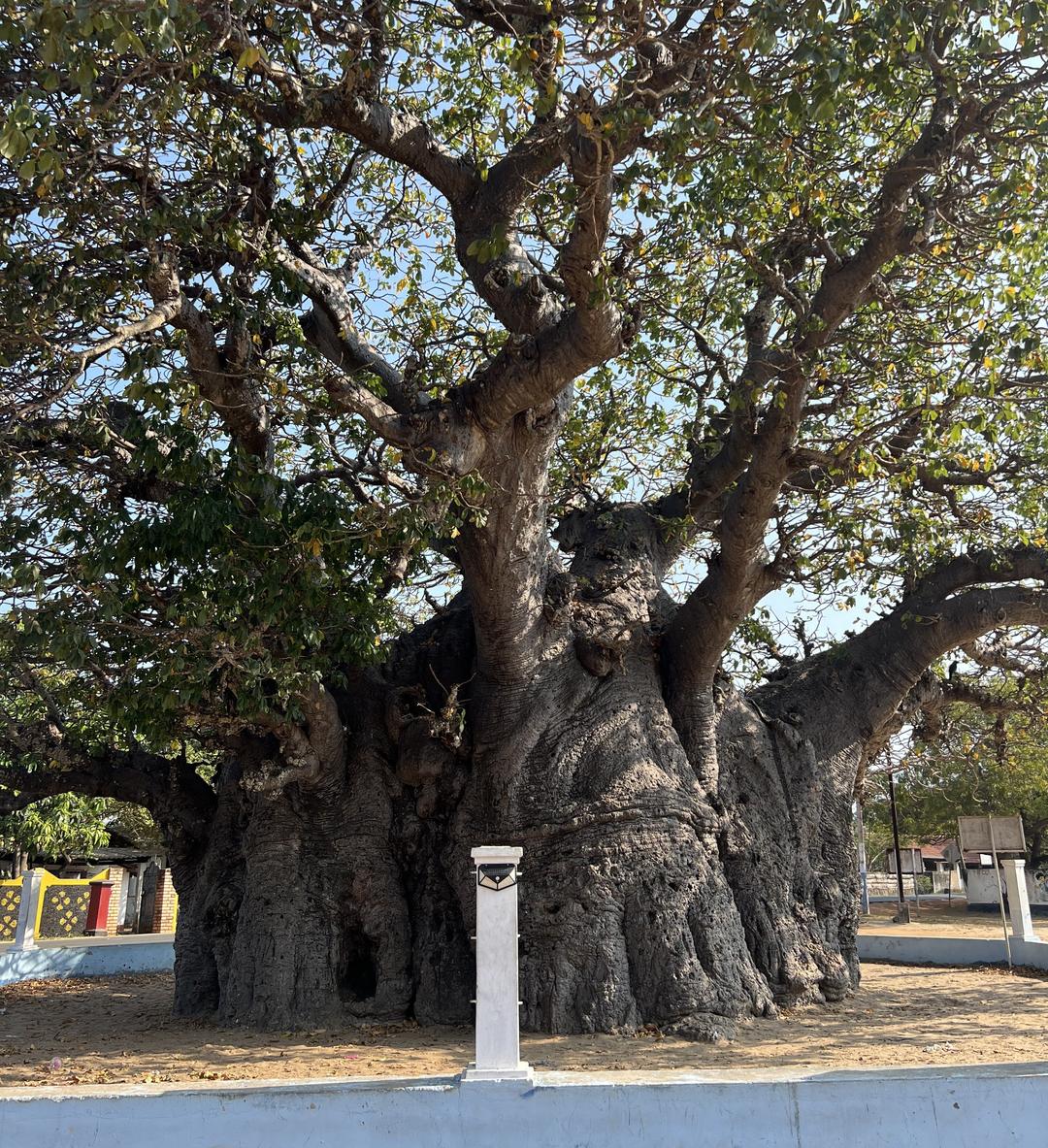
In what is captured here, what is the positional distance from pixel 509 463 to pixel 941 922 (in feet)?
69.2

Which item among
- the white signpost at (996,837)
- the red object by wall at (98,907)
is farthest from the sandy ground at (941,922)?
the red object by wall at (98,907)

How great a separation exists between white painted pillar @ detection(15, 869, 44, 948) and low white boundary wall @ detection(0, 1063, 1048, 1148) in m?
11.5

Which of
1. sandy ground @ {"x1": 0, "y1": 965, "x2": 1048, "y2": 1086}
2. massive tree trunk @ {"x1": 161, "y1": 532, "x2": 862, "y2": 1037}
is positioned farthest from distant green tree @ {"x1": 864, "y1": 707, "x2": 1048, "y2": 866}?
Result: massive tree trunk @ {"x1": 161, "y1": 532, "x2": 862, "y2": 1037}

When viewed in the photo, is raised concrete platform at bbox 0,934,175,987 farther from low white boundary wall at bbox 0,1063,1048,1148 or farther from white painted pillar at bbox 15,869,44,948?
low white boundary wall at bbox 0,1063,1048,1148

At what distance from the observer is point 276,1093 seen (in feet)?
15.3

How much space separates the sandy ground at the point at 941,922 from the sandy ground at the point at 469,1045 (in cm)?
787

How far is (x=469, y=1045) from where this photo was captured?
24.5 ft

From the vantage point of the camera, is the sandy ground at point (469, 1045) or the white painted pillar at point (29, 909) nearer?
the sandy ground at point (469, 1045)

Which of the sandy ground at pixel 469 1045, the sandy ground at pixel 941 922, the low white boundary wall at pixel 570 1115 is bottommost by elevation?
the sandy ground at pixel 941 922

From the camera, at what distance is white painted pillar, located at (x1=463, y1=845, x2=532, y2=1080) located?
4863 millimetres

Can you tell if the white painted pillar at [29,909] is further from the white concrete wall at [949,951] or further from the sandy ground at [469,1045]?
the white concrete wall at [949,951]

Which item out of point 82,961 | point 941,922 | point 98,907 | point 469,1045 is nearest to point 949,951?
point 469,1045

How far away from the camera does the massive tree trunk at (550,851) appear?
803 cm

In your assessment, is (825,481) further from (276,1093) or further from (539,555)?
(276,1093)
